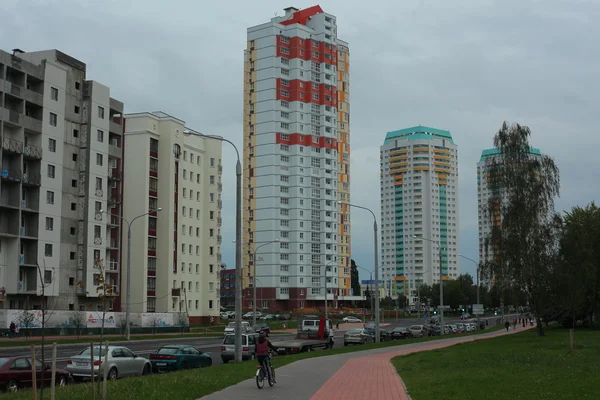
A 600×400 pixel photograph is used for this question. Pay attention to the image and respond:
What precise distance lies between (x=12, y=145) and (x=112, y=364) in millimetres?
42975

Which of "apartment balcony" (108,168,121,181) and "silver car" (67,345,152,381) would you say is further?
"apartment balcony" (108,168,121,181)

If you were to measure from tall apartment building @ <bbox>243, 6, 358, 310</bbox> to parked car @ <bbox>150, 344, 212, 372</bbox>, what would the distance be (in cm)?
9604

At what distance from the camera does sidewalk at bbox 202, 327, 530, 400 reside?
693 inches

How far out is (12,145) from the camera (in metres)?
61.4

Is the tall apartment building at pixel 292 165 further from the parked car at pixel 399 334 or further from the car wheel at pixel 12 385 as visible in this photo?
the car wheel at pixel 12 385

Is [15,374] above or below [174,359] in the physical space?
above

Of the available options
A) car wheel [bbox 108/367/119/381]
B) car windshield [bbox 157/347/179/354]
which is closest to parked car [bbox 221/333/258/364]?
car windshield [bbox 157/347/179/354]

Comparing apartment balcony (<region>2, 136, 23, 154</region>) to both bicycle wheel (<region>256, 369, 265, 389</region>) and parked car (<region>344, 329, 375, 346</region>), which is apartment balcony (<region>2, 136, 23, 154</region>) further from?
bicycle wheel (<region>256, 369, 265, 389</region>)

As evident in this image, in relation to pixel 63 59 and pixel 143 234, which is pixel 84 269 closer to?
pixel 143 234

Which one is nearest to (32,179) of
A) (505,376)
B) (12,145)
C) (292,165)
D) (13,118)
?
(12,145)

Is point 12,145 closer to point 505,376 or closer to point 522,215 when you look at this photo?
point 522,215

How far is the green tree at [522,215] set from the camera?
50.5m

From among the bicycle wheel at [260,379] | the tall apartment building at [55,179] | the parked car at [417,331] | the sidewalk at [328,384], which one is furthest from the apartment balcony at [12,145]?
the bicycle wheel at [260,379]

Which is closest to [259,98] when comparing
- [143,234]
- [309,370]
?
[143,234]
